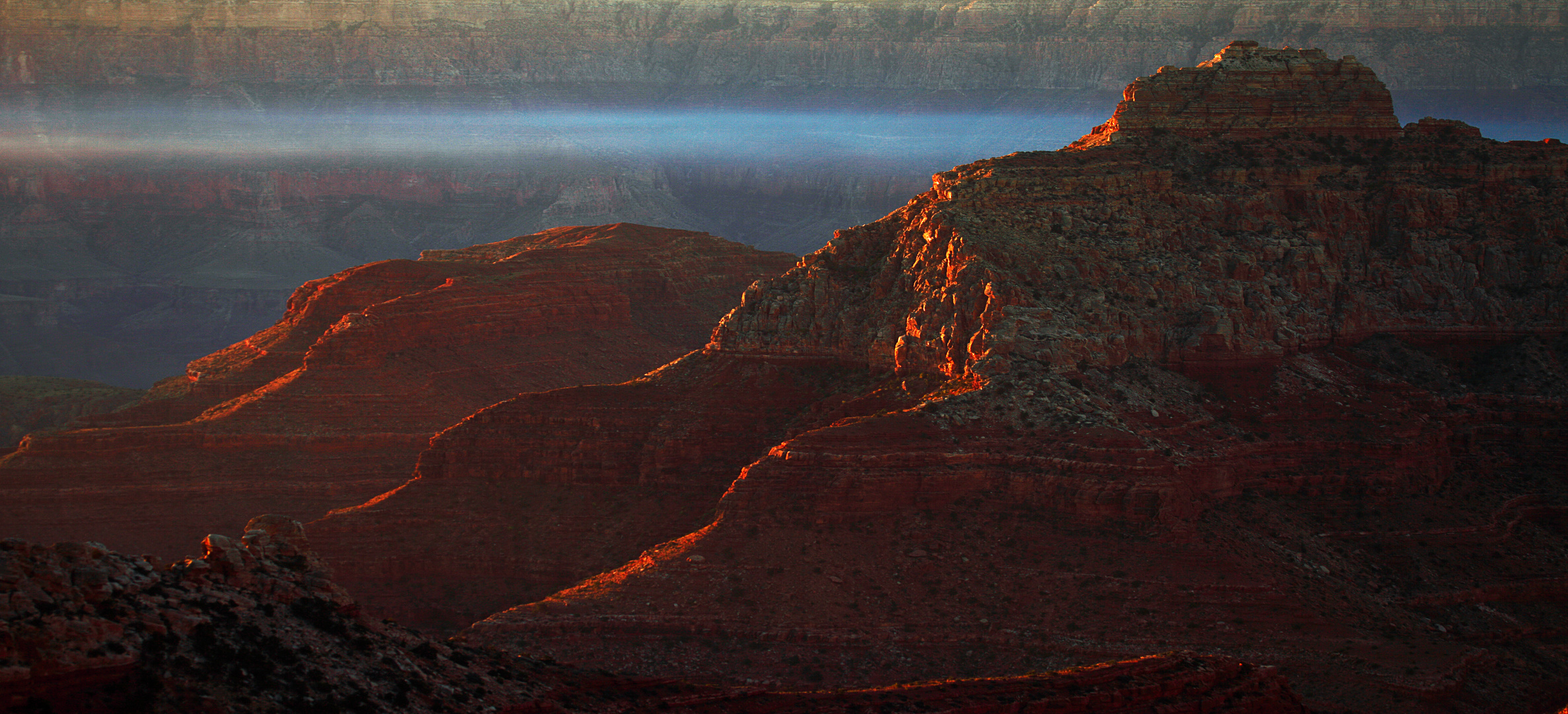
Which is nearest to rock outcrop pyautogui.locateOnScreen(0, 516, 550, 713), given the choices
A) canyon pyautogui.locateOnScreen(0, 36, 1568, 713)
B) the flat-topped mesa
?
canyon pyautogui.locateOnScreen(0, 36, 1568, 713)

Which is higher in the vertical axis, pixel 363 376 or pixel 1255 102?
pixel 1255 102

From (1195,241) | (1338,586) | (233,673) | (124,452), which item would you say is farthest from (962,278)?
(124,452)

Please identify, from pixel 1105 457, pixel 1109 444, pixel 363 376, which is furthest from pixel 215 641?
pixel 363 376

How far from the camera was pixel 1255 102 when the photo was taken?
7881cm

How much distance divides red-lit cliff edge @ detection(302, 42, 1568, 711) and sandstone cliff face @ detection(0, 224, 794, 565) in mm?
20802

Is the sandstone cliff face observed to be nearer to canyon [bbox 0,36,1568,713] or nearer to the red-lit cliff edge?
canyon [bbox 0,36,1568,713]

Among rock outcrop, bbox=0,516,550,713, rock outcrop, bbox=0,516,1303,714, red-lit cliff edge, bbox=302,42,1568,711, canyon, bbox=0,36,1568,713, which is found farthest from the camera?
red-lit cliff edge, bbox=302,42,1568,711

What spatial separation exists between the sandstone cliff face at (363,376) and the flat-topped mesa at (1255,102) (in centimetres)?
3981

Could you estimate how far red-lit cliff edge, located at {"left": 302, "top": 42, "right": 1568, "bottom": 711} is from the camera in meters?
59.9

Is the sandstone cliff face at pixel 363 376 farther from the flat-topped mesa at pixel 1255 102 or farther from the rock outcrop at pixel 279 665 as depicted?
the rock outcrop at pixel 279 665

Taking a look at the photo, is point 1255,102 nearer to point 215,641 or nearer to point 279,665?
point 279,665

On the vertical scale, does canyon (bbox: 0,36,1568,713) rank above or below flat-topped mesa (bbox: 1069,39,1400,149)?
below

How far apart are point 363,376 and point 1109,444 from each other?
54049 millimetres

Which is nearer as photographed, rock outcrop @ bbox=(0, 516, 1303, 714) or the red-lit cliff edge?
rock outcrop @ bbox=(0, 516, 1303, 714)
